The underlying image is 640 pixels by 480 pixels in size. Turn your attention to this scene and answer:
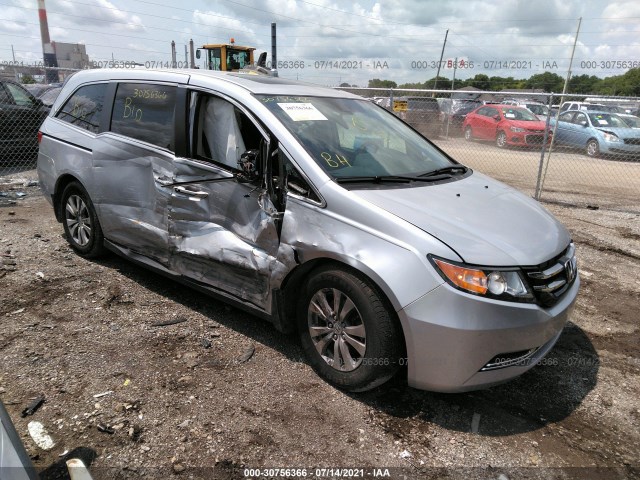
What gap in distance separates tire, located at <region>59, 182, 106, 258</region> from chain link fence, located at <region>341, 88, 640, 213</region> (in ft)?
22.4

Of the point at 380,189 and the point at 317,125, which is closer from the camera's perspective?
the point at 380,189

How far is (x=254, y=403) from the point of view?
2824 mm

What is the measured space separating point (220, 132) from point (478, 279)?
2103 millimetres

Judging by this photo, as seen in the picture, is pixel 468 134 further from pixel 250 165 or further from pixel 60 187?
pixel 250 165

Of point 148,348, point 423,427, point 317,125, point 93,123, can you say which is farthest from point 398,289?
point 93,123

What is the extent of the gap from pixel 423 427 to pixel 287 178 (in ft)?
5.53

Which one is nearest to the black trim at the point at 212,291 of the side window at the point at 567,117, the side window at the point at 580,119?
the side window at the point at 580,119

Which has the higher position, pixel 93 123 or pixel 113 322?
pixel 93 123

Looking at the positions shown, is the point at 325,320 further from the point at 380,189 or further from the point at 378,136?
the point at 378,136

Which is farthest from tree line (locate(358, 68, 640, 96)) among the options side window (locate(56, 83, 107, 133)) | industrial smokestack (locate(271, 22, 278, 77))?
side window (locate(56, 83, 107, 133))

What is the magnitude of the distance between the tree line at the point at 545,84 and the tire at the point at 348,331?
2644 cm

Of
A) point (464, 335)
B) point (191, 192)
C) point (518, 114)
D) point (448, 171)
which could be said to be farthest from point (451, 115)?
point (464, 335)

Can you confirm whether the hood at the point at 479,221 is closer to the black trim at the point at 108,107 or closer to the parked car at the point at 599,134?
the black trim at the point at 108,107

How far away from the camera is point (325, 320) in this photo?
2.93 metres
